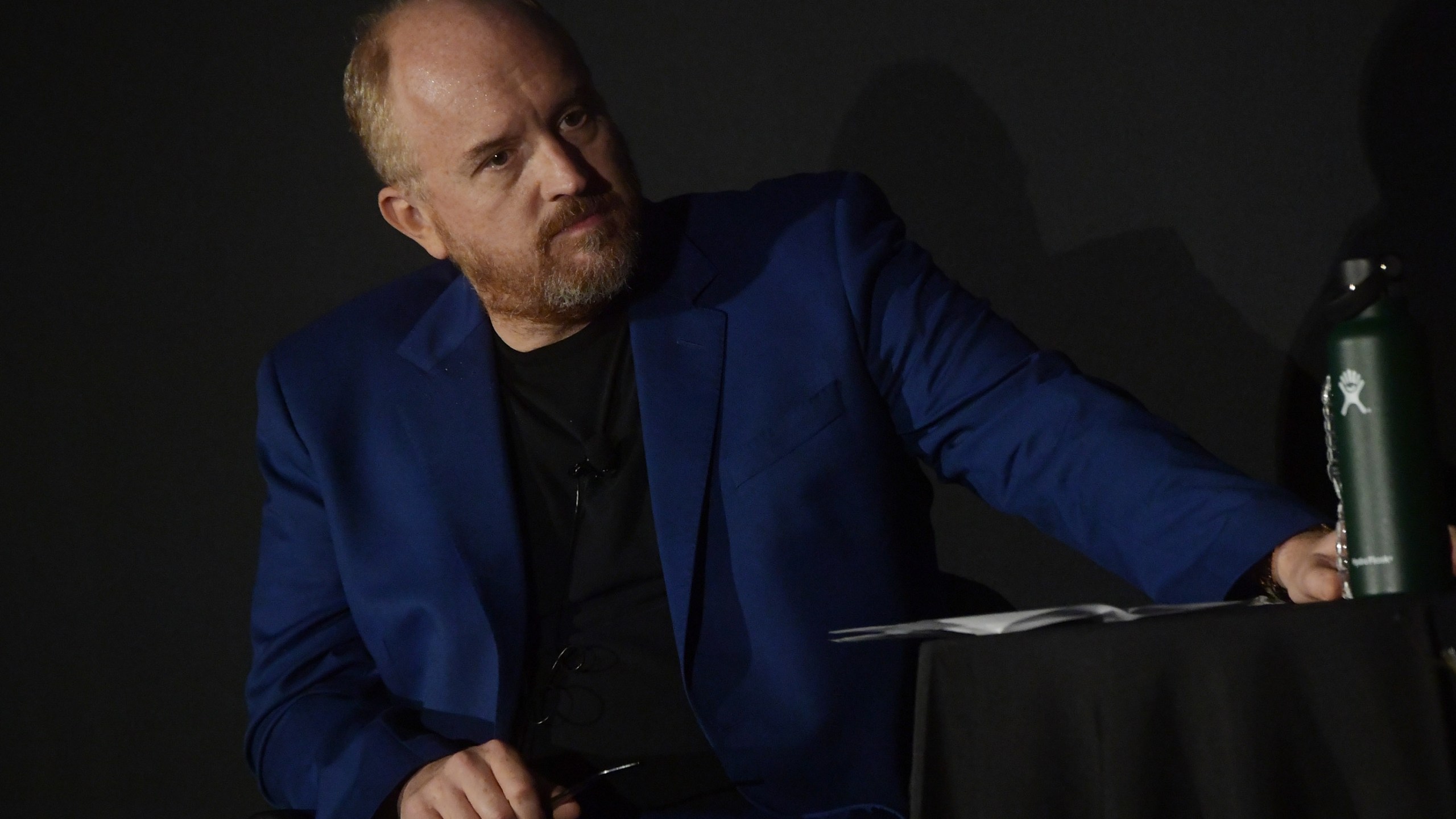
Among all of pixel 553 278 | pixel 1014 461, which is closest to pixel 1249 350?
pixel 1014 461

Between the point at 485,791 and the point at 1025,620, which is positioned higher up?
the point at 1025,620

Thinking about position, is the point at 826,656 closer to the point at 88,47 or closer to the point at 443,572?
the point at 443,572

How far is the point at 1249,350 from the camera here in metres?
1.98

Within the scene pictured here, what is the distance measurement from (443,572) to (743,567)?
0.38m

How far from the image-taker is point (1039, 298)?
2.05 m

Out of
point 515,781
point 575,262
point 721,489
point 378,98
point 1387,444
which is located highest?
point 378,98

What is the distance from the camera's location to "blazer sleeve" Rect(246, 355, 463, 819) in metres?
1.58

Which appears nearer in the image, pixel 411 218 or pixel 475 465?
pixel 475 465

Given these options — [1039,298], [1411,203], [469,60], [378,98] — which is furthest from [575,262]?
[1411,203]

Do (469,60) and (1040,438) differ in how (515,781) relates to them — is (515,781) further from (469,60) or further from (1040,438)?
(469,60)

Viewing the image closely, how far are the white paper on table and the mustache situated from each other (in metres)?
0.84

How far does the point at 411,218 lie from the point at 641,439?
49 cm

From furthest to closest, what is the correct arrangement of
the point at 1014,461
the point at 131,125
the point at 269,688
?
the point at 131,125 → the point at 269,688 → the point at 1014,461

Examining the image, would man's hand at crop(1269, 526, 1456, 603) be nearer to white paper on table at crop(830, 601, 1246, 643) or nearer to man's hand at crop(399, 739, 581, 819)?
white paper on table at crop(830, 601, 1246, 643)
